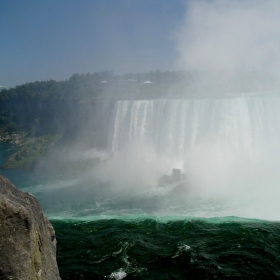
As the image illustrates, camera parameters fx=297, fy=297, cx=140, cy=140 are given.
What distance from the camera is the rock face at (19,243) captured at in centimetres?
270

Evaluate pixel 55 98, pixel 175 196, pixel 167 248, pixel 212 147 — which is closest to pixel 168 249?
pixel 167 248

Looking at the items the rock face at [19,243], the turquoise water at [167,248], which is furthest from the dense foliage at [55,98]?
the rock face at [19,243]

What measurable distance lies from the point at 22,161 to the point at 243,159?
16.0m

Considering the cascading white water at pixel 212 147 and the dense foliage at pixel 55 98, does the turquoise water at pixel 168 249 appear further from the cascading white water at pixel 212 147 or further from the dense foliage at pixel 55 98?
the dense foliage at pixel 55 98

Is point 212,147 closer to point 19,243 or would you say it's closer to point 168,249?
point 168,249

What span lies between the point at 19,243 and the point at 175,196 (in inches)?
400

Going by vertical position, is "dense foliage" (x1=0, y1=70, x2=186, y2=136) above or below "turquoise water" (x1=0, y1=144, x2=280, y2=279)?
above

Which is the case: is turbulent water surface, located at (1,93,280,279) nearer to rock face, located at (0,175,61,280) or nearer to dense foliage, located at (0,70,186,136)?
rock face, located at (0,175,61,280)

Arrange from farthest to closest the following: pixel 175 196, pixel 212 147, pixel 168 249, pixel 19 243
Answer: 1. pixel 212 147
2. pixel 175 196
3. pixel 168 249
4. pixel 19 243

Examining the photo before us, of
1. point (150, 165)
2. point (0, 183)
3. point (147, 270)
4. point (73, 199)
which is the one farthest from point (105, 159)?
point (0, 183)

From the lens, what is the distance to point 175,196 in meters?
12.6

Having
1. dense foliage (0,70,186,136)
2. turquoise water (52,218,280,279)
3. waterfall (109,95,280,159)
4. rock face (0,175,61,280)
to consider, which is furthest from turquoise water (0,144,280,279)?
dense foliage (0,70,186,136)

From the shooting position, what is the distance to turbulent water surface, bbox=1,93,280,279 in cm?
500

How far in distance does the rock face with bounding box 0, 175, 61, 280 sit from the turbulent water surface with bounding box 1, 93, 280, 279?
5.61 feet
